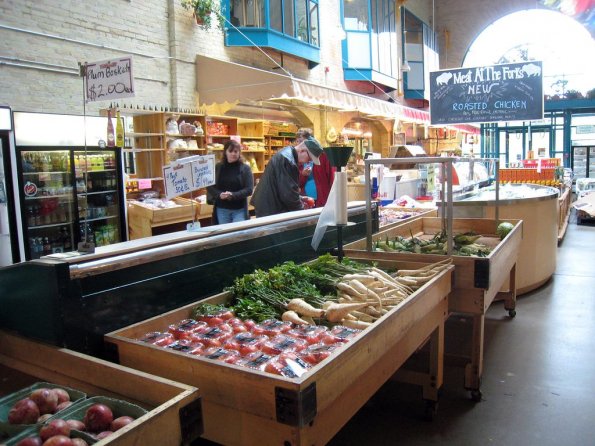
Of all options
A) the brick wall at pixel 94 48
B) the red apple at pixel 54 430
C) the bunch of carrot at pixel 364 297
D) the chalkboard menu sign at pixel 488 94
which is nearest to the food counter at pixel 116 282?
the bunch of carrot at pixel 364 297

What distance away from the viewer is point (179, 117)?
9.02 metres

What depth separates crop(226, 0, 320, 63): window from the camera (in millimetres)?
10430

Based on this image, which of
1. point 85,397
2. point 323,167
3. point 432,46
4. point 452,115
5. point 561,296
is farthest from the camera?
point 432,46

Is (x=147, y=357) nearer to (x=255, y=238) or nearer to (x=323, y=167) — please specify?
(x=255, y=238)

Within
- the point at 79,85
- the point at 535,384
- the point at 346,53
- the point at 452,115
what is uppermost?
the point at 346,53

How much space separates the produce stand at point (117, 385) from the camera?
1458 millimetres

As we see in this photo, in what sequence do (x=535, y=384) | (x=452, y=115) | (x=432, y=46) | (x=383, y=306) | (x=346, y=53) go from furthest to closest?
(x=432, y=46) < (x=346, y=53) < (x=452, y=115) < (x=535, y=384) < (x=383, y=306)

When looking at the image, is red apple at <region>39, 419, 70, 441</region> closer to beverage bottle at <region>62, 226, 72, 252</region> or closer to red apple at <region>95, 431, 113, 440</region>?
red apple at <region>95, 431, 113, 440</region>

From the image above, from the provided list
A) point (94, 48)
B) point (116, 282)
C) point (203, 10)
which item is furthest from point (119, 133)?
point (116, 282)

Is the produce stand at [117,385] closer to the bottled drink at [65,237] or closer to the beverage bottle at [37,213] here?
the beverage bottle at [37,213]

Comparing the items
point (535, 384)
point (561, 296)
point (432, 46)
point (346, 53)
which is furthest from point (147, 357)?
point (432, 46)

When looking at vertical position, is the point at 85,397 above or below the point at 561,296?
above

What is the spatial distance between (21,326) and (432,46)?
2211 cm

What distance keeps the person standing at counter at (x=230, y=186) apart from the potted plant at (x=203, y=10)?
167 inches
